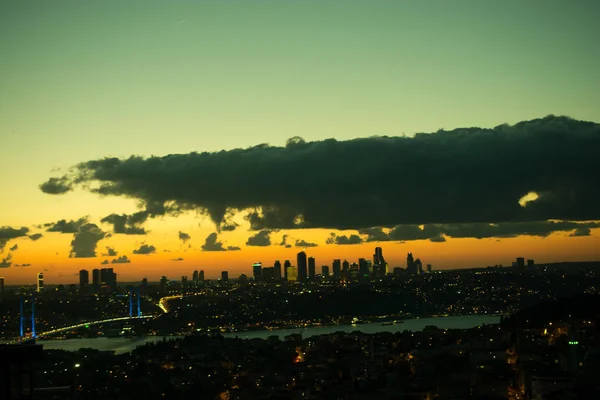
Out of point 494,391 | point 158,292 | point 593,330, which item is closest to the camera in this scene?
point 494,391

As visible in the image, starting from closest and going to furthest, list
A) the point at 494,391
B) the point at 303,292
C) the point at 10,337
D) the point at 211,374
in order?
the point at 494,391, the point at 211,374, the point at 10,337, the point at 303,292

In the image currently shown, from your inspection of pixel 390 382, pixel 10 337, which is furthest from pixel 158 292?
pixel 390 382

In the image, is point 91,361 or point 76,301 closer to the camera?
point 91,361

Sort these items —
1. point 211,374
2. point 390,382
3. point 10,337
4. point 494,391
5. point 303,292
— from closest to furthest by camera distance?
point 494,391 → point 390,382 → point 211,374 → point 10,337 → point 303,292

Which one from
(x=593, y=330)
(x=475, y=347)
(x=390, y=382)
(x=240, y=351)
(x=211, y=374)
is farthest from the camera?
(x=240, y=351)

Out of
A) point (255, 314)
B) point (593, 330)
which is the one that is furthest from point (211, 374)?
point (255, 314)

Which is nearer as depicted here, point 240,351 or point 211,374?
point 211,374

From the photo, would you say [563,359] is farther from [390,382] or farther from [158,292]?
[158,292]

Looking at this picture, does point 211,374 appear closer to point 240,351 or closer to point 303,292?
point 240,351
